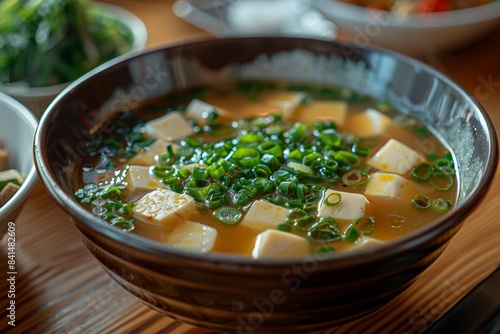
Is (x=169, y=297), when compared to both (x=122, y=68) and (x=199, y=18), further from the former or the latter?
(x=199, y=18)

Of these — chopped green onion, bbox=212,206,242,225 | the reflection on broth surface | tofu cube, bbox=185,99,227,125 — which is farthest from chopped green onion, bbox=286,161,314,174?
tofu cube, bbox=185,99,227,125

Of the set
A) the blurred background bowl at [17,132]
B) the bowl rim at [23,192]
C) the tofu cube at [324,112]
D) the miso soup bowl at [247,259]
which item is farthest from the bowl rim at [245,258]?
the tofu cube at [324,112]

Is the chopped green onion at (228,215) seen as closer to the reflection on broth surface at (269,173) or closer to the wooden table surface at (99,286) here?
the reflection on broth surface at (269,173)

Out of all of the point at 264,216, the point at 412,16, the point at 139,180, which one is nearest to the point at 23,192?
the point at 139,180

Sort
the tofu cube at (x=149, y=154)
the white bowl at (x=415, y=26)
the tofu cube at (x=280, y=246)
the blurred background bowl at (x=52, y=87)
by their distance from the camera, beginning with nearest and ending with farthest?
the tofu cube at (x=280, y=246) → the tofu cube at (x=149, y=154) → the blurred background bowl at (x=52, y=87) → the white bowl at (x=415, y=26)

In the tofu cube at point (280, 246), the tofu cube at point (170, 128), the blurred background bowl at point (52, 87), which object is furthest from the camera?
the blurred background bowl at point (52, 87)

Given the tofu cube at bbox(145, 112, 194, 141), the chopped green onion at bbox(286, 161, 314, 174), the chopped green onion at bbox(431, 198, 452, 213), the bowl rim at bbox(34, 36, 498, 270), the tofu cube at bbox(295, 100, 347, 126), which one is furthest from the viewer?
the tofu cube at bbox(295, 100, 347, 126)

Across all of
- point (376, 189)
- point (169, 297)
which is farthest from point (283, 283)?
point (376, 189)

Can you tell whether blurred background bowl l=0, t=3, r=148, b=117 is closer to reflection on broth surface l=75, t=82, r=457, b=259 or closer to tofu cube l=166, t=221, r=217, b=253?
reflection on broth surface l=75, t=82, r=457, b=259
